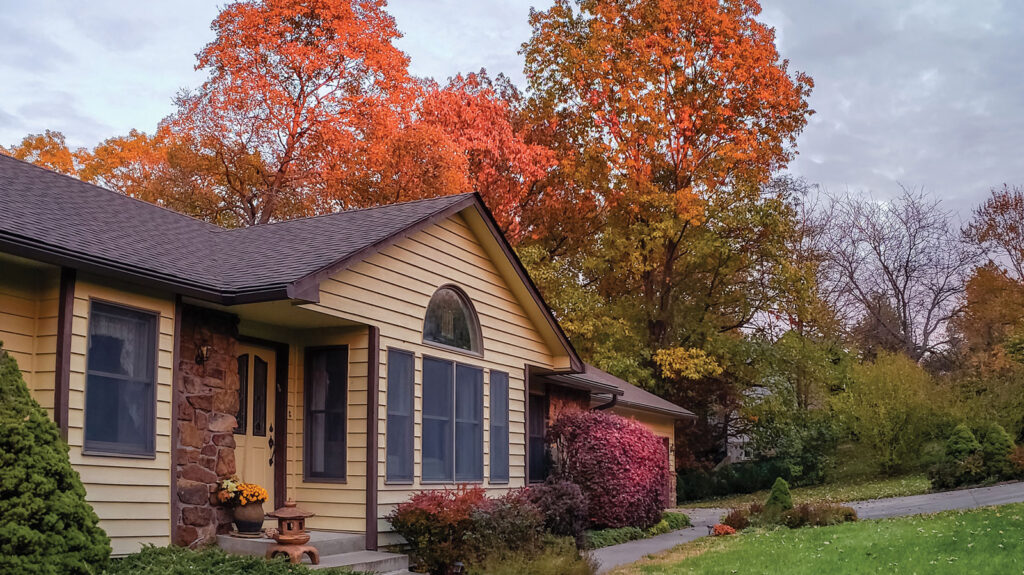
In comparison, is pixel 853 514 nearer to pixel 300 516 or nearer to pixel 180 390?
pixel 300 516

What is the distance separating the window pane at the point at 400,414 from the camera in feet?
36.2

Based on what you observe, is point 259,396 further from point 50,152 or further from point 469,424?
point 50,152

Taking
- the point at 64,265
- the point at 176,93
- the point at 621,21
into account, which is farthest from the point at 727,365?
the point at 64,265

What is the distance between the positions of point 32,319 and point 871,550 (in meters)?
9.39

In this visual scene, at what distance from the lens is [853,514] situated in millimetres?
Result: 15188

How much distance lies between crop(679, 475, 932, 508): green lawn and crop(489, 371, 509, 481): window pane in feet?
30.7

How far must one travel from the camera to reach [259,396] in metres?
11.0

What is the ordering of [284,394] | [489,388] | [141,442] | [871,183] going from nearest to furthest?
[141,442] < [284,394] < [489,388] < [871,183]

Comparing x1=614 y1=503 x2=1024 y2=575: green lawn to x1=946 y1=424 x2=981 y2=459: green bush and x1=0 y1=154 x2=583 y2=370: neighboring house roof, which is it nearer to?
x1=0 y1=154 x2=583 y2=370: neighboring house roof

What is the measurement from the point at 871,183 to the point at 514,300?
2789 centimetres

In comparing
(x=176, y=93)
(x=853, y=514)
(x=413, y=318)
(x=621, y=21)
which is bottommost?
(x=853, y=514)

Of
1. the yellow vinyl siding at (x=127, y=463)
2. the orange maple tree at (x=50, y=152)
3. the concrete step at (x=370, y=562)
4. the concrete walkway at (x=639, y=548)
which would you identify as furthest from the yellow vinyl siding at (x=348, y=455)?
the orange maple tree at (x=50, y=152)

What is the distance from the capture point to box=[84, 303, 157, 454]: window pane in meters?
8.27

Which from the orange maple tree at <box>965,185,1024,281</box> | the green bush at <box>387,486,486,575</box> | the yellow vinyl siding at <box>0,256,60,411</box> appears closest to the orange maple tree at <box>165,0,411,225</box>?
the green bush at <box>387,486,486,575</box>
